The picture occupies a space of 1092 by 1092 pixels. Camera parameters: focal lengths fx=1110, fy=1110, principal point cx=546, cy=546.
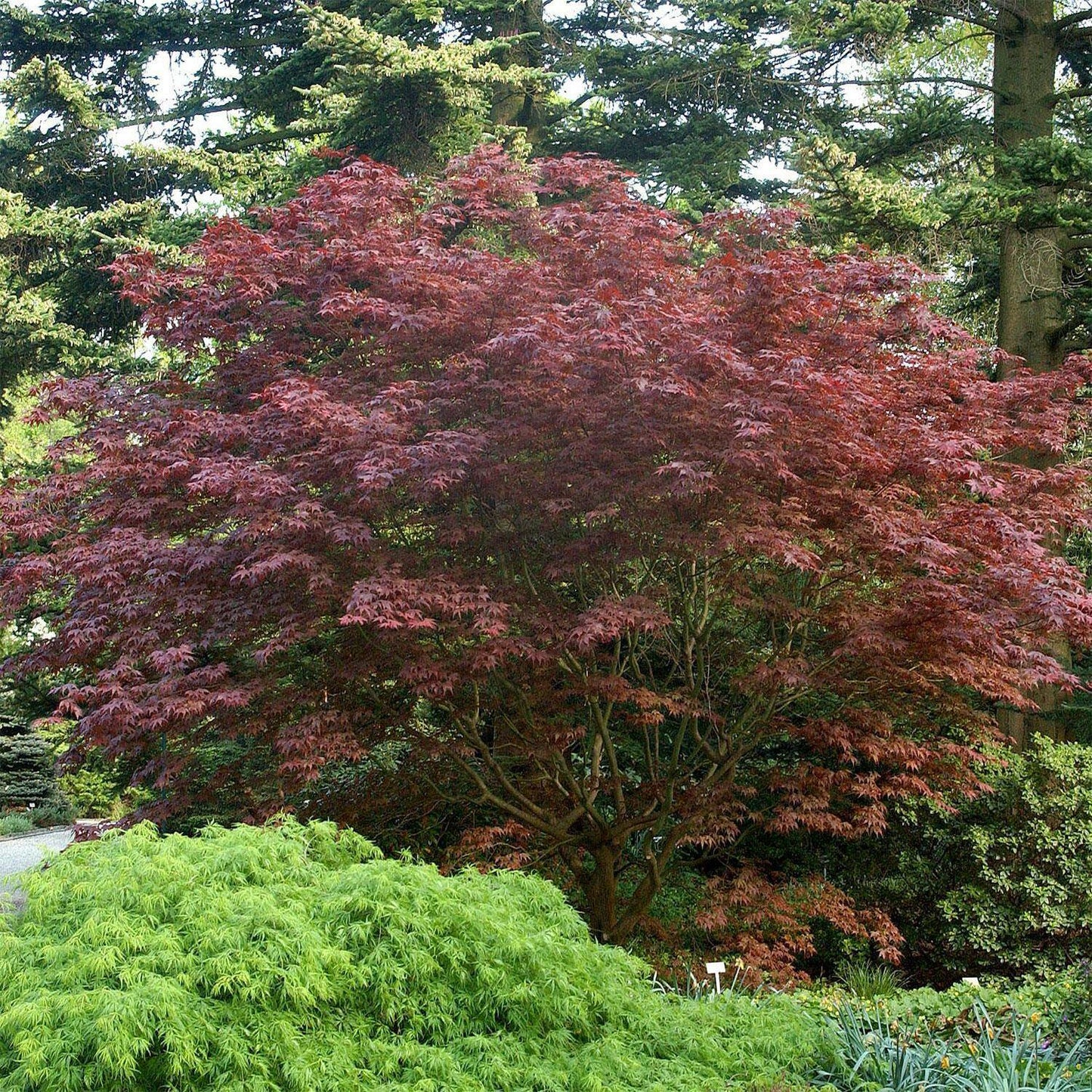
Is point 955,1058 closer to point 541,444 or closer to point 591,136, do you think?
point 541,444

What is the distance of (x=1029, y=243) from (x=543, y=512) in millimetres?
6904

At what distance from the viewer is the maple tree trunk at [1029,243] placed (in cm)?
1100

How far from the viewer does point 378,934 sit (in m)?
3.83

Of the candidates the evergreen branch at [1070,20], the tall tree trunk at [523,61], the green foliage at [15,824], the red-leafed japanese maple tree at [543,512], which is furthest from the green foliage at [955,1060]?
the green foliage at [15,824]

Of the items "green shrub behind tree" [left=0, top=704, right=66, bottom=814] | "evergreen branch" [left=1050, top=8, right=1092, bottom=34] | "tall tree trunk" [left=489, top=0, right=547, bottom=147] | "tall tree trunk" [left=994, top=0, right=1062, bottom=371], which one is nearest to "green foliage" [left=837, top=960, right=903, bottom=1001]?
"tall tree trunk" [left=994, top=0, right=1062, bottom=371]

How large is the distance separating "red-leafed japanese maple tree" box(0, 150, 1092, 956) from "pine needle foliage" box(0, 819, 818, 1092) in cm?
200

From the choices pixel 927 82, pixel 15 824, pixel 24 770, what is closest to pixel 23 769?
pixel 24 770

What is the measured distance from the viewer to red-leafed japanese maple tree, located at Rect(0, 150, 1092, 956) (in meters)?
6.37

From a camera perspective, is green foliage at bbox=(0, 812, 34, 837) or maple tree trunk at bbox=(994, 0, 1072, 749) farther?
green foliage at bbox=(0, 812, 34, 837)

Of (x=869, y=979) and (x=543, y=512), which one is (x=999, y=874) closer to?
(x=869, y=979)

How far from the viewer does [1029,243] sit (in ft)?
36.1

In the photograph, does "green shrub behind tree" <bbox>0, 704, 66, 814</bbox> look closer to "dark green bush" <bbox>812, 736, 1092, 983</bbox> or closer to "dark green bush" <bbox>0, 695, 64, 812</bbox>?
"dark green bush" <bbox>0, 695, 64, 812</bbox>

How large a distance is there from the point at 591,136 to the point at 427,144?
2.81m

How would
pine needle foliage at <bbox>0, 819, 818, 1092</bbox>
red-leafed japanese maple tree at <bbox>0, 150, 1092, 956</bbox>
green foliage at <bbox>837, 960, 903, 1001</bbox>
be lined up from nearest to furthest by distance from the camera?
1. pine needle foliage at <bbox>0, 819, 818, 1092</bbox>
2. red-leafed japanese maple tree at <bbox>0, 150, 1092, 956</bbox>
3. green foliage at <bbox>837, 960, 903, 1001</bbox>
